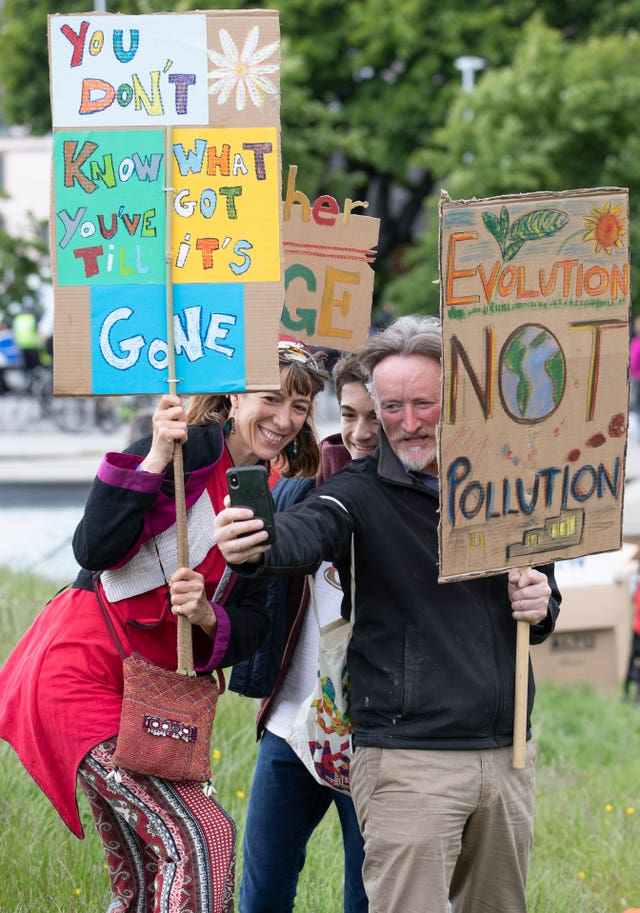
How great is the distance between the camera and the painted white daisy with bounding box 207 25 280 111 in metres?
2.96

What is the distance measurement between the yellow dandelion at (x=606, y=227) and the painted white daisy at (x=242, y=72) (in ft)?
2.53

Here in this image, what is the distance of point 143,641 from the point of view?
2.99 meters

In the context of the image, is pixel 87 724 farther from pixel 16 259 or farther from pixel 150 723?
pixel 16 259

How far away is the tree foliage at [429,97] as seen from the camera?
19469mm

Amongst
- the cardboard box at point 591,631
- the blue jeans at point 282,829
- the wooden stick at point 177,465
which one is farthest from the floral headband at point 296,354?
the cardboard box at point 591,631

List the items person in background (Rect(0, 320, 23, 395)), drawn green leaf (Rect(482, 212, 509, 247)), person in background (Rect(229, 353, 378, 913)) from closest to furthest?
drawn green leaf (Rect(482, 212, 509, 247)), person in background (Rect(229, 353, 378, 913)), person in background (Rect(0, 320, 23, 395))

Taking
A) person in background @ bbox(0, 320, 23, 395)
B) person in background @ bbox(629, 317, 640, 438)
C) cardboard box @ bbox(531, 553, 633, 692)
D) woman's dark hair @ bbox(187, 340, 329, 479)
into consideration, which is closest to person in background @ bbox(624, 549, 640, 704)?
cardboard box @ bbox(531, 553, 633, 692)

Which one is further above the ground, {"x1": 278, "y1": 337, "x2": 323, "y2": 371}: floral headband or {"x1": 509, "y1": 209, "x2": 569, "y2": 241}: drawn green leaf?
{"x1": 509, "y1": 209, "x2": 569, "y2": 241}: drawn green leaf

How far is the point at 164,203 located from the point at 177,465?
0.62 meters

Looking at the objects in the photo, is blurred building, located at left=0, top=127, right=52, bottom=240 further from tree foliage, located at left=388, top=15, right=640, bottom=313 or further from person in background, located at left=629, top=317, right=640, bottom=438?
person in background, located at left=629, top=317, right=640, bottom=438

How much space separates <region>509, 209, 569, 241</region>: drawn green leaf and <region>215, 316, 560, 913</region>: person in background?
29 cm

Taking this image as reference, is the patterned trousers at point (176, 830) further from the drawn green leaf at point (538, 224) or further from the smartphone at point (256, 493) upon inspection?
the drawn green leaf at point (538, 224)

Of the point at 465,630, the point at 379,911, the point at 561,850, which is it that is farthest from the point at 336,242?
the point at 561,850

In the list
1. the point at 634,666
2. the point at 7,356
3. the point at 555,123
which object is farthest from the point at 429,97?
the point at 634,666
